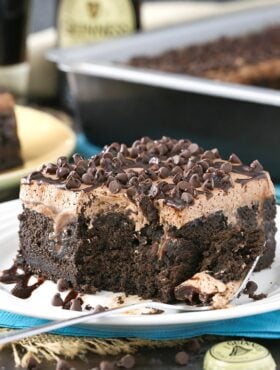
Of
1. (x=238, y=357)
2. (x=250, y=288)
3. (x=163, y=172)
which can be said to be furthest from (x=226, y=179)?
Result: (x=238, y=357)

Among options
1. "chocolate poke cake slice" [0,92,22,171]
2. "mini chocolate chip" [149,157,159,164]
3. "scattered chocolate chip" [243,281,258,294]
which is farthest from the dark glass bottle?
"scattered chocolate chip" [243,281,258,294]

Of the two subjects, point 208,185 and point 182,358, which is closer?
point 182,358

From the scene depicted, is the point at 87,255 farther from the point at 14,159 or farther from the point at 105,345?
the point at 14,159

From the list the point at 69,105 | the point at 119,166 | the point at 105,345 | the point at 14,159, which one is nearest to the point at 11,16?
the point at 69,105

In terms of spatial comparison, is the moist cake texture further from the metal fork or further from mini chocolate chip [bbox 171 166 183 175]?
the metal fork

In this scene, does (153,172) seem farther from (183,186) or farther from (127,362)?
(127,362)

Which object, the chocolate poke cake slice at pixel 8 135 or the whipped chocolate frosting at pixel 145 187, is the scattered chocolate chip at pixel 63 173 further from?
the chocolate poke cake slice at pixel 8 135
